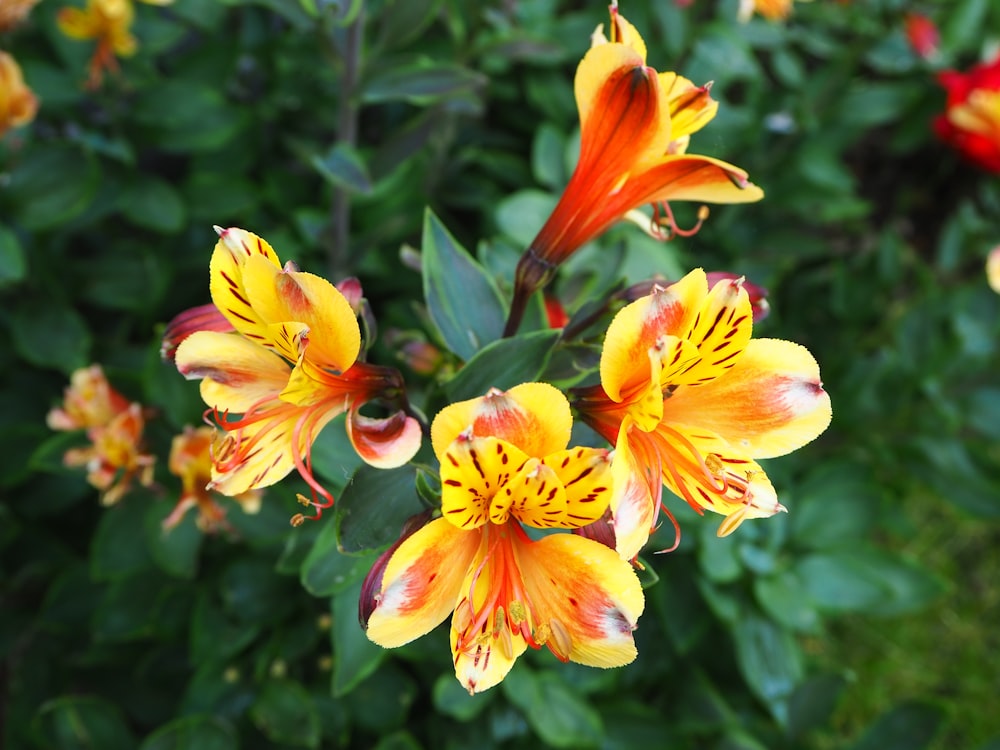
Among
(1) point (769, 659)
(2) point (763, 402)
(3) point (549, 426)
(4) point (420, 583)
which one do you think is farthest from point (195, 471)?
(1) point (769, 659)

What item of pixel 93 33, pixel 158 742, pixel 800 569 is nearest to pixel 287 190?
pixel 93 33

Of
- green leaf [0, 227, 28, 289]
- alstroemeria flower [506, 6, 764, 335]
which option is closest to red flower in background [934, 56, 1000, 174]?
alstroemeria flower [506, 6, 764, 335]

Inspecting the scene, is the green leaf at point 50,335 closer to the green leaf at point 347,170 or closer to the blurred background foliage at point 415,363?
the blurred background foliage at point 415,363

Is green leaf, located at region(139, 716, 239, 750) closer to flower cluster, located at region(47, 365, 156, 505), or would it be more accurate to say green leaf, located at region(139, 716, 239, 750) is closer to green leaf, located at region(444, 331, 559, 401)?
flower cluster, located at region(47, 365, 156, 505)

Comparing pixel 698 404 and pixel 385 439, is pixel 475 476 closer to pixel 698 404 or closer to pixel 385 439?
pixel 385 439

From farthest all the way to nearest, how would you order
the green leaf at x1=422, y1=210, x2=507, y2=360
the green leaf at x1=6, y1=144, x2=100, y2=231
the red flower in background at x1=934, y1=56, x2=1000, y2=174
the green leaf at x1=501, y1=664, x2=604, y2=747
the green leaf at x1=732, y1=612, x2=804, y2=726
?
the red flower in background at x1=934, y1=56, x2=1000, y2=174
the green leaf at x1=732, y1=612, x2=804, y2=726
the green leaf at x1=6, y1=144, x2=100, y2=231
the green leaf at x1=501, y1=664, x2=604, y2=747
the green leaf at x1=422, y1=210, x2=507, y2=360

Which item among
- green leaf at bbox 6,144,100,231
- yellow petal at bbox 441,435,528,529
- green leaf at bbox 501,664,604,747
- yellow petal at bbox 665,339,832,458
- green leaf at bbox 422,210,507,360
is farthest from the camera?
green leaf at bbox 6,144,100,231
